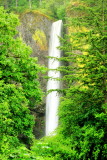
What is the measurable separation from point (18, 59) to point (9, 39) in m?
1.53

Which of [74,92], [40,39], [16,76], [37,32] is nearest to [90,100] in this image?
[74,92]

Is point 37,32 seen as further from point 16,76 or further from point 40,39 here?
point 16,76

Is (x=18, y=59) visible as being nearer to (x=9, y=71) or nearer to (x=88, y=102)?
(x=9, y=71)

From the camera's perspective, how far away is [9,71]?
1228cm

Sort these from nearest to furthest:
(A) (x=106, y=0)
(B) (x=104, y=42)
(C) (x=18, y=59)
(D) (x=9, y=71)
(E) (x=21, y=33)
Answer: (B) (x=104, y=42) → (A) (x=106, y=0) → (D) (x=9, y=71) → (C) (x=18, y=59) → (E) (x=21, y=33)

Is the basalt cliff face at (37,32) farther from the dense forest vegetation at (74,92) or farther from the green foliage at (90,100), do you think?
the green foliage at (90,100)

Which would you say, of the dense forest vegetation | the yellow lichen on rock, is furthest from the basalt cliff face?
the dense forest vegetation

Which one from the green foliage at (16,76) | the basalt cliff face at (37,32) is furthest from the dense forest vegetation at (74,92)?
the basalt cliff face at (37,32)

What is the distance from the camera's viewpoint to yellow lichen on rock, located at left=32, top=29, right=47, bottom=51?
93.5 feet

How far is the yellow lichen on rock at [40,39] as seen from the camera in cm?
2849

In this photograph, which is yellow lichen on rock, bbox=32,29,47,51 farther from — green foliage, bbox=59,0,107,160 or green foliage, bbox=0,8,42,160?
green foliage, bbox=59,0,107,160

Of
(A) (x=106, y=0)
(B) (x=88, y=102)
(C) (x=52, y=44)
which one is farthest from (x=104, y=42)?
(C) (x=52, y=44)

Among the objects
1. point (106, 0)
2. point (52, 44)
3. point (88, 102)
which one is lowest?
point (88, 102)

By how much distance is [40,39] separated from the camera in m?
29.0
